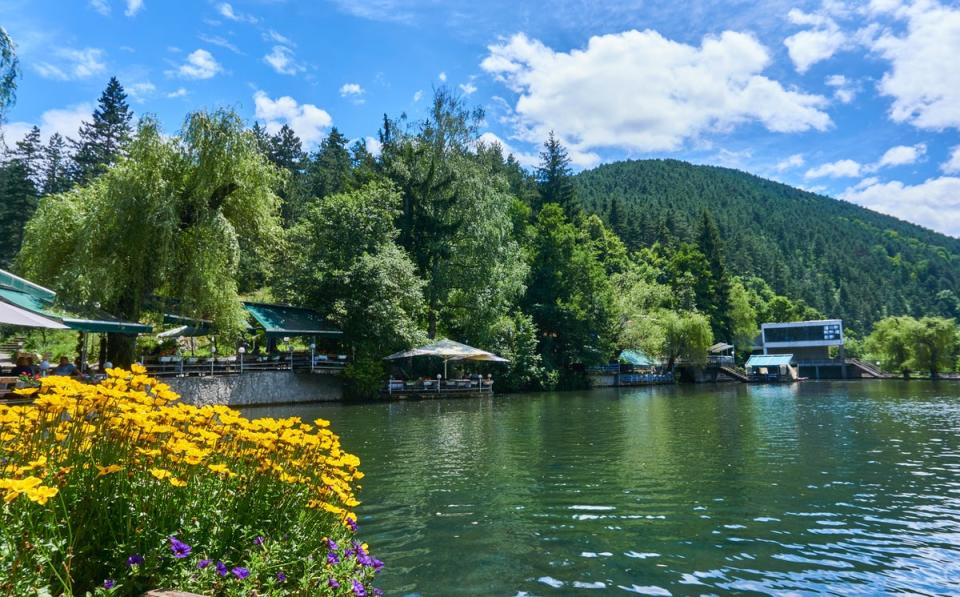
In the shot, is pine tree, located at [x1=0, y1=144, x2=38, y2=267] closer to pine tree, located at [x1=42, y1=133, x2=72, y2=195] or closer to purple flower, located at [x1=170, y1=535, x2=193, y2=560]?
pine tree, located at [x1=42, y1=133, x2=72, y2=195]

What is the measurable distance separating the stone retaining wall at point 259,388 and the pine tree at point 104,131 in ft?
120

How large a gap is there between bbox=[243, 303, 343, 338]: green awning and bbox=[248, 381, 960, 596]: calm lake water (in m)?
12.9

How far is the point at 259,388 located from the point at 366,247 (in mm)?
8757

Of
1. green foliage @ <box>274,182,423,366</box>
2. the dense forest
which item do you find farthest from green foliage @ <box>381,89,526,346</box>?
green foliage @ <box>274,182,423,366</box>

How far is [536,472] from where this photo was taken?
9.80 meters

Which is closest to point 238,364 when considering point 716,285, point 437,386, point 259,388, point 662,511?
point 259,388

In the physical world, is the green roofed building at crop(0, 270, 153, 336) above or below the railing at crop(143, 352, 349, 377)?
above

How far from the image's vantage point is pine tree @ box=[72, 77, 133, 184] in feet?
163

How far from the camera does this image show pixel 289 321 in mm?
27609

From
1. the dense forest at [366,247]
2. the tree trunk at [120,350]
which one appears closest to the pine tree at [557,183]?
the dense forest at [366,247]

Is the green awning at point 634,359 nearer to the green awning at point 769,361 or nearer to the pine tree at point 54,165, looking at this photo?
the green awning at point 769,361

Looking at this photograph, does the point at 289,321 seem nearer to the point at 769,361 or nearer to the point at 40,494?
the point at 40,494

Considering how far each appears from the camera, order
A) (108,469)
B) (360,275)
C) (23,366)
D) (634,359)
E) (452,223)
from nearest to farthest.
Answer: (108,469) → (23,366) → (360,275) → (452,223) → (634,359)

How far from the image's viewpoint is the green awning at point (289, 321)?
26.5 metres
